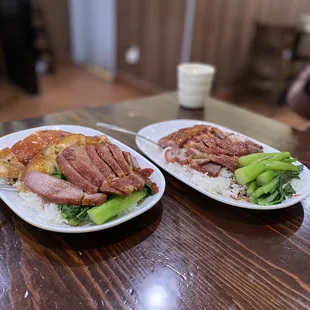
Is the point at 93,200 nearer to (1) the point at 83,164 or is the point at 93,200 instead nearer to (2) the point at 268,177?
(1) the point at 83,164

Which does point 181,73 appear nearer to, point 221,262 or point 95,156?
point 95,156

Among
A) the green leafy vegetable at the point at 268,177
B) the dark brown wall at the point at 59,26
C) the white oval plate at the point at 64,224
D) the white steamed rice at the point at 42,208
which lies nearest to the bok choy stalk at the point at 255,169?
→ the green leafy vegetable at the point at 268,177

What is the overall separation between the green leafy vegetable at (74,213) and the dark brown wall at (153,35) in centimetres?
285

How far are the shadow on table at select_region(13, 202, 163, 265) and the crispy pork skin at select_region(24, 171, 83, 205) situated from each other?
0.08m

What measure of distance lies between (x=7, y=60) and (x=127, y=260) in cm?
370

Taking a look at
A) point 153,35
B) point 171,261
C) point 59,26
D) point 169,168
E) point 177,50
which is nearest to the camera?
point 171,261

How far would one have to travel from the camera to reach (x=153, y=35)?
11.4 feet

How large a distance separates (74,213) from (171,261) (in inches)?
8.5

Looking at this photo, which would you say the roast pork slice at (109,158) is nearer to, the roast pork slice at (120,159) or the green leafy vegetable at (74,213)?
the roast pork slice at (120,159)

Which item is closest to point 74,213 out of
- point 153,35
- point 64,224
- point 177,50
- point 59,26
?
point 64,224

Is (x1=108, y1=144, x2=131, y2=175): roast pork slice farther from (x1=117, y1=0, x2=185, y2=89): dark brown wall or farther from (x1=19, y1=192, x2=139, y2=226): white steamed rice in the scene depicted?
(x1=117, y1=0, x2=185, y2=89): dark brown wall

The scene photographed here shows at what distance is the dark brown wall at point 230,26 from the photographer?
10.5ft

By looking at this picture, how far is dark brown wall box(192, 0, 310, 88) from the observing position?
321 cm

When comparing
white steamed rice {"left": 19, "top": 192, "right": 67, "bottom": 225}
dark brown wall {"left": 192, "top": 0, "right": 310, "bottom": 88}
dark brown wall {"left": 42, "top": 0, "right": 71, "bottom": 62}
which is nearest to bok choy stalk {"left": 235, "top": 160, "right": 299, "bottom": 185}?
white steamed rice {"left": 19, "top": 192, "right": 67, "bottom": 225}
